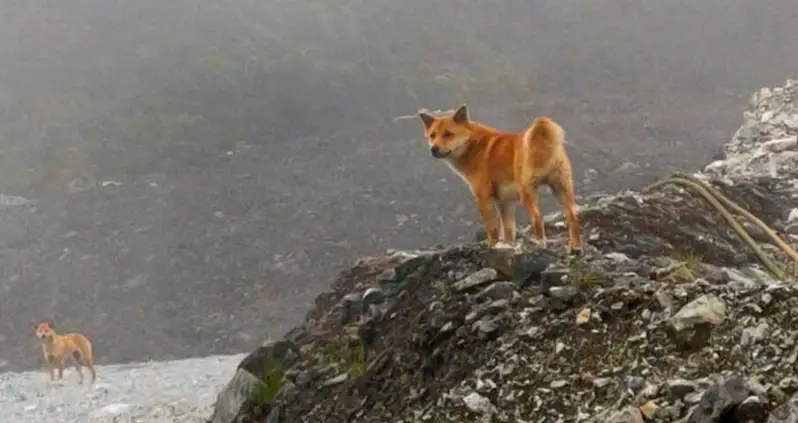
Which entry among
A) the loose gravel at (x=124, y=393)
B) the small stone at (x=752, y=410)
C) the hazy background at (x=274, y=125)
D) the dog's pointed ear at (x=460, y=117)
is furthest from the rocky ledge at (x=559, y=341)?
the hazy background at (x=274, y=125)

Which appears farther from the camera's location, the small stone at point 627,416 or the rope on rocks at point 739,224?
the rope on rocks at point 739,224

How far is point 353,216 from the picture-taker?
12836 mm

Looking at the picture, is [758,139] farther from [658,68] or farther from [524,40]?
[524,40]

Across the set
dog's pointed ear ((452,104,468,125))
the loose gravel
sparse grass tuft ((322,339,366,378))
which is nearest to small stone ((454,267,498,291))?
sparse grass tuft ((322,339,366,378))

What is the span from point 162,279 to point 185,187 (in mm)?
4375

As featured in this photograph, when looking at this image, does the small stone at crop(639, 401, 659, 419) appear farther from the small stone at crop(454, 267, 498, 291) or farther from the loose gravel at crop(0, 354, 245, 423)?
the loose gravel at crop(0, 354, 245, 423)

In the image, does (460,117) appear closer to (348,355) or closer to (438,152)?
(438,152)

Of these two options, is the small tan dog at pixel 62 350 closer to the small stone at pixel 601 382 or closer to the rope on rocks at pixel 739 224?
the rope on rocks at pixel 739 224

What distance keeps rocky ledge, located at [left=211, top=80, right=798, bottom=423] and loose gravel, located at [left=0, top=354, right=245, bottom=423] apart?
1.89 meters

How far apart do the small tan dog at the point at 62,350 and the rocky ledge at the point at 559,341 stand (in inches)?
164

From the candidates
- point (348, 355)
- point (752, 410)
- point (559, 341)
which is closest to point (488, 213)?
point (348, 355)

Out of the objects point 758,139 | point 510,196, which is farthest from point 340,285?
point 758,139

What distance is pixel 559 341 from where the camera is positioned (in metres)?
2.78

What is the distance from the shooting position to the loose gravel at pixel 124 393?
5.97 m
